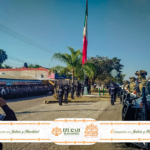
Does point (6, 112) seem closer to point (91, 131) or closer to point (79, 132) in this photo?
point (79, 132)

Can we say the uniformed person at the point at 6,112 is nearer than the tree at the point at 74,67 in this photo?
Yes

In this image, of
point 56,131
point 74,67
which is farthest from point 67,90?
point 56,131

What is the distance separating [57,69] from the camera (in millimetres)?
10469

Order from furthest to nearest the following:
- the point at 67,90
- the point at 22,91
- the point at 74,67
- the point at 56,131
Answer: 1. the point at 22,91
2. the point at 74,67
3. the point at 67,90
4. the point at 56,131

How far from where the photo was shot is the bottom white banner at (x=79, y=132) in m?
3.65

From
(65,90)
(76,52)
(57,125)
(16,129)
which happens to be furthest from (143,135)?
(76,52)

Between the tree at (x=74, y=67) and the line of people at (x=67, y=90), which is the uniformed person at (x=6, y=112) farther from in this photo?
the tree at (x=74, y=67)

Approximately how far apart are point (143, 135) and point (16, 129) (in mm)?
3174

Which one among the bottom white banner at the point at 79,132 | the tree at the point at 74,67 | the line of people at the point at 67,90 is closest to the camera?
the bottom white banner at the point at 79,132

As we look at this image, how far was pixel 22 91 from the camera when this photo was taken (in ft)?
47.6

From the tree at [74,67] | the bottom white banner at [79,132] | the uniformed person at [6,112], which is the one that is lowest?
the bottom white banner at [79,132]

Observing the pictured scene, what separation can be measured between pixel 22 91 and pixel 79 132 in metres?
12.1

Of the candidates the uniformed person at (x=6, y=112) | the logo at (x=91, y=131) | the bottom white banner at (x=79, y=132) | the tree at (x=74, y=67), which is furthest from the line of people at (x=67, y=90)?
the uniformed person at (x=6, y=112)

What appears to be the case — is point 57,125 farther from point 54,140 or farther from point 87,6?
point 87,6
